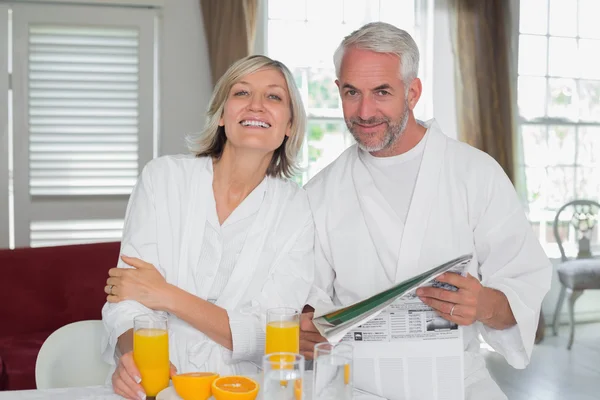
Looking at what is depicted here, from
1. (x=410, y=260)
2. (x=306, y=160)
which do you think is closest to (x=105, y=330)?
(x=410, y=260)

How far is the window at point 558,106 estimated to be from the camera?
16.0 ft

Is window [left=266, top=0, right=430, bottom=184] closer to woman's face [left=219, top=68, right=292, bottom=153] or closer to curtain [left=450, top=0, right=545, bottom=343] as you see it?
curtain [left=450, top=0, right=545, bottom=343]

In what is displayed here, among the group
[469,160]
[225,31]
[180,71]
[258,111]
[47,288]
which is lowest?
[47,288]

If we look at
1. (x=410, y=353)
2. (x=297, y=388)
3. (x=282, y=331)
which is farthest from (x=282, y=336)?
(x=410, y=353)

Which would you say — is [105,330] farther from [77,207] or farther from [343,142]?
[343,142]

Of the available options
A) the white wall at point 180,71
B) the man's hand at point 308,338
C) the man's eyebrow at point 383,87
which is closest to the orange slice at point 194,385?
the man's hand at point 308,338

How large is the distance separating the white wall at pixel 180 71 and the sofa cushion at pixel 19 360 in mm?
1748

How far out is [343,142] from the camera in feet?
15.3

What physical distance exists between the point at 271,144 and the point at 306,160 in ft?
8.95

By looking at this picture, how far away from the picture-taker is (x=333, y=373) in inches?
43.4

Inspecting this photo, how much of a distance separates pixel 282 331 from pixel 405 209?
767mm

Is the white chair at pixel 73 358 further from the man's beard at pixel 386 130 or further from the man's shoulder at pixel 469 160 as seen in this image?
the man's shoulder at pixel 469 160

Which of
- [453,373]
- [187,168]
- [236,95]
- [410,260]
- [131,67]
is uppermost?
[131,67]

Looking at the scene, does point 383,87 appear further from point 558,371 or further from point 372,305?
point 558,371
